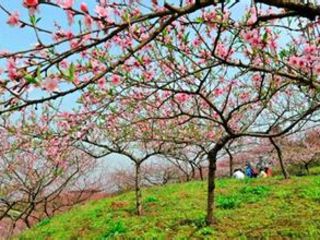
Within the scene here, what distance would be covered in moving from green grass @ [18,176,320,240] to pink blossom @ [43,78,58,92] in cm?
612

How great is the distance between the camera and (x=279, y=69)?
650 centimetres

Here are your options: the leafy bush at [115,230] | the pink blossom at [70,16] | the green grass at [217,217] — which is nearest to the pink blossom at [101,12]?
the pink blossom at [70,16]

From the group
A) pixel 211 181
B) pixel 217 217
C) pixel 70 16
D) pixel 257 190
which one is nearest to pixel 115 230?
pixel 217 217

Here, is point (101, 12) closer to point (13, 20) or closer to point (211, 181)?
point (13, 20)

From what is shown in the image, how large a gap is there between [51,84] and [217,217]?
7.62 meters

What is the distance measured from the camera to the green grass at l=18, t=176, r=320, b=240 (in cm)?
902

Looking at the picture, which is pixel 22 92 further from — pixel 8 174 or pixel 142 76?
pixel 8 174

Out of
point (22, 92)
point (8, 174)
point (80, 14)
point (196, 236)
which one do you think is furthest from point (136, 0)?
point (8, 174)

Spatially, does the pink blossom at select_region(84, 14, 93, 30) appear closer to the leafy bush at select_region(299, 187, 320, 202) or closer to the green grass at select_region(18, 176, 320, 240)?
the green grass at select_region(18, 176, 320, 240)

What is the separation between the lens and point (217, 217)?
33.5 ft

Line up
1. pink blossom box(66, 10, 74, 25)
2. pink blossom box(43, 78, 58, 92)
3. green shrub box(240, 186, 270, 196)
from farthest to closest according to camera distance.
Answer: green shrub box(240, 186, 270, 196), pink blossom box(66, 10, 74, 25), pink blossom box(43, 78, 58, 92)

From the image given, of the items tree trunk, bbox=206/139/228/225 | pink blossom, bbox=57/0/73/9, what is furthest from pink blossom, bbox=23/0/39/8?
tree trunk, bbox=206/139/228/225

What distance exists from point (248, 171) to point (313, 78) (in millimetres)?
20138

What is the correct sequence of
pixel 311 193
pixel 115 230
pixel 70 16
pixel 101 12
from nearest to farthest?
pixel 70 16
pixel 101 12
pixel 115 230
pixel 311 193
